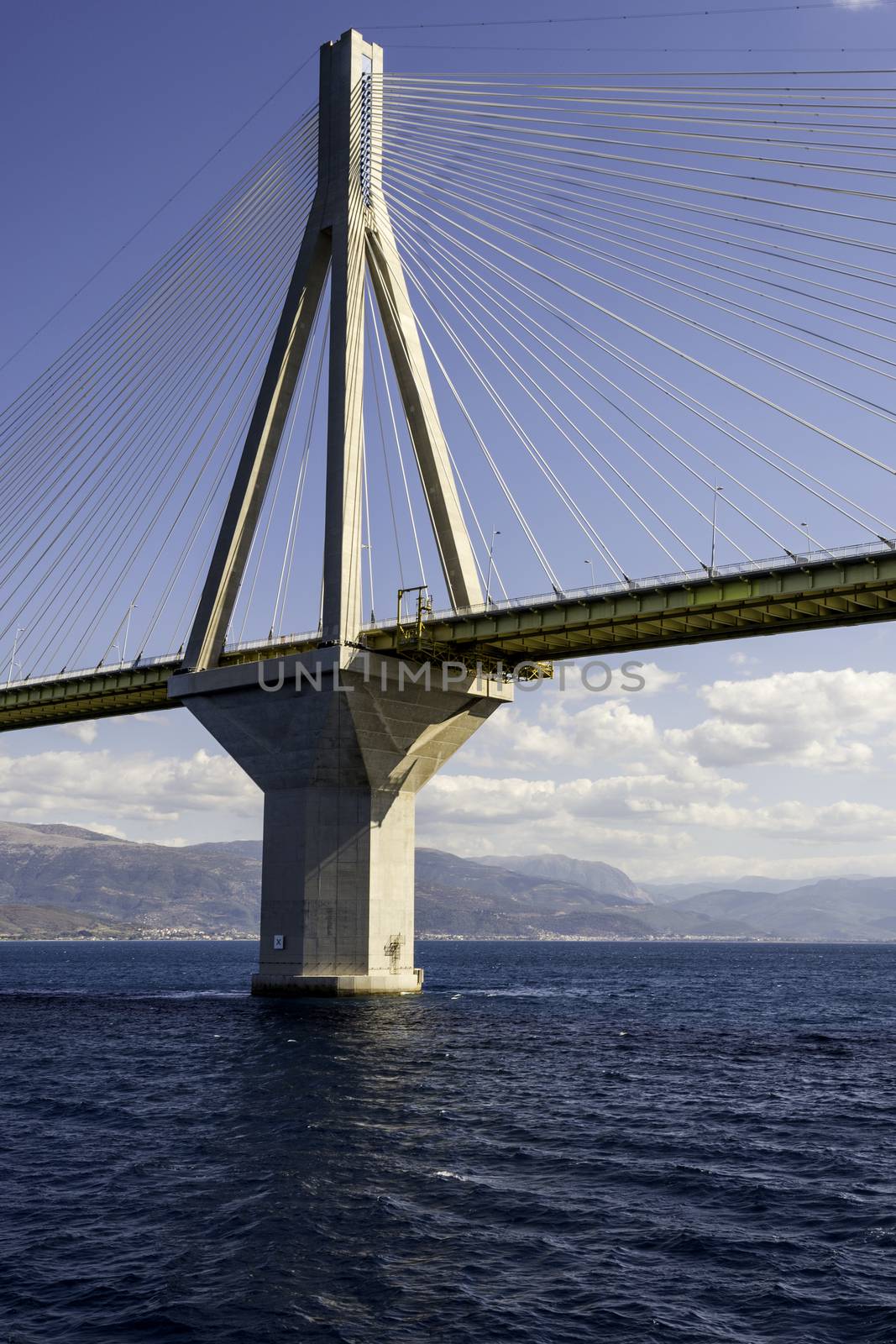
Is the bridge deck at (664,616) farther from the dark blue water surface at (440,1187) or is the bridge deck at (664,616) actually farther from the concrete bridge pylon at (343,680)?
the dark blue water surface at (440,1187)

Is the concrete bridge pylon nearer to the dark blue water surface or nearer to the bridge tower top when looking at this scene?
the bridge tower top

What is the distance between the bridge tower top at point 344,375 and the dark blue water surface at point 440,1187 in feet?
60.9

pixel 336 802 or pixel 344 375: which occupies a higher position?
pixel 344 375

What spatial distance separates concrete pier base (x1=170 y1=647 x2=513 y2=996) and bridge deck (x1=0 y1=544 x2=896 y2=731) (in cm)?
239

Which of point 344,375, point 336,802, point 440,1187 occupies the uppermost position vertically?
point 344,375

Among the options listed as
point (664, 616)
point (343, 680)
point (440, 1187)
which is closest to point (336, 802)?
point (343, 680)

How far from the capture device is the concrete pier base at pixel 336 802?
52.2 meters

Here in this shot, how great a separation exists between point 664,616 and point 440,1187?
29485 millimetres

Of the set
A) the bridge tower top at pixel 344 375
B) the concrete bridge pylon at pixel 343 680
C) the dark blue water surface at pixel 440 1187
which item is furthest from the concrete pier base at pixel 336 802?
the dark blue water surface at pixel 440 1187

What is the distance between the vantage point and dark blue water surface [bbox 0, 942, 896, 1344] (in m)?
15.4

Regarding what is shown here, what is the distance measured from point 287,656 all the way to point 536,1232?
35239 millimetres

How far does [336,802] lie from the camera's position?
175 feet

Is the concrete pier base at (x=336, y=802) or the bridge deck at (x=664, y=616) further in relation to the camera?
the concrete pier base at (x=336, y=802)

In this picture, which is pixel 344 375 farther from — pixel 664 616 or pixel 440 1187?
pixel 440 1187
